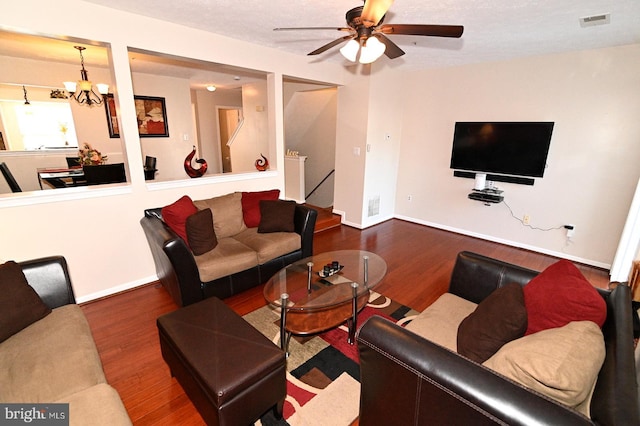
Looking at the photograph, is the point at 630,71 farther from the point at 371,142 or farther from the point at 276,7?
the point at 276,7

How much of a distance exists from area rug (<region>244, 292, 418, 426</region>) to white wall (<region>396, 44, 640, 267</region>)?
271cm

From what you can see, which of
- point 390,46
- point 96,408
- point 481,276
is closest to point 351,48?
point 390,46

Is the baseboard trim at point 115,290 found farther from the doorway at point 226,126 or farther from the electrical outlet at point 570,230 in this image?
the doorway at point 226,126

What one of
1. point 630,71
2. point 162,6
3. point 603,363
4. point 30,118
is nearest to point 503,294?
point 603,363

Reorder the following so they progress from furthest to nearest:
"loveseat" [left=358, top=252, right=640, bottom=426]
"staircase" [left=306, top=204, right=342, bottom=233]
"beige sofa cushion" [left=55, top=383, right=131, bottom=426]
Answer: "staircase" [left=306, top=204, right=342, bottom=233] < "beige sofa cushion" [left=55, top=383, right=131, bottom=426] < "loveseat" [left=358, top=252, right=640, bottom=426]

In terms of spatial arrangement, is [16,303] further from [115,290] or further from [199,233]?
[115,290]

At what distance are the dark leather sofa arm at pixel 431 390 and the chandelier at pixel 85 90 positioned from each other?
16.5 ft

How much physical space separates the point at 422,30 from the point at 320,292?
1.93m

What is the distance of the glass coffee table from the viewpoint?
2.02 metres

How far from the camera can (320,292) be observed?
7.26 feet

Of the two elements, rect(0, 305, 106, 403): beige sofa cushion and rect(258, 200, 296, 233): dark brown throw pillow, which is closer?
rect(0, 305, 106, 403): beige sofa cushion

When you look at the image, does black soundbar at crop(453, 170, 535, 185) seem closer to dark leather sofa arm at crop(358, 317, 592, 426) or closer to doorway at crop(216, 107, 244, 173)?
dark leather sofa arm at crop(358, 317, 592, 426)

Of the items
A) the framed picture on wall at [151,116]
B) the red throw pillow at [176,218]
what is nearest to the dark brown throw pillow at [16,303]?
the red throw pillow at [176,218]

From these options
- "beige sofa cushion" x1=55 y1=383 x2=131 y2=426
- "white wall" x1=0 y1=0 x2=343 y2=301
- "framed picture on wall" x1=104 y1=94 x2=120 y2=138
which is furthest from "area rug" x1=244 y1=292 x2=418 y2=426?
"framed picture on wall" x1=104 y1=94 x2=120 y2=138
